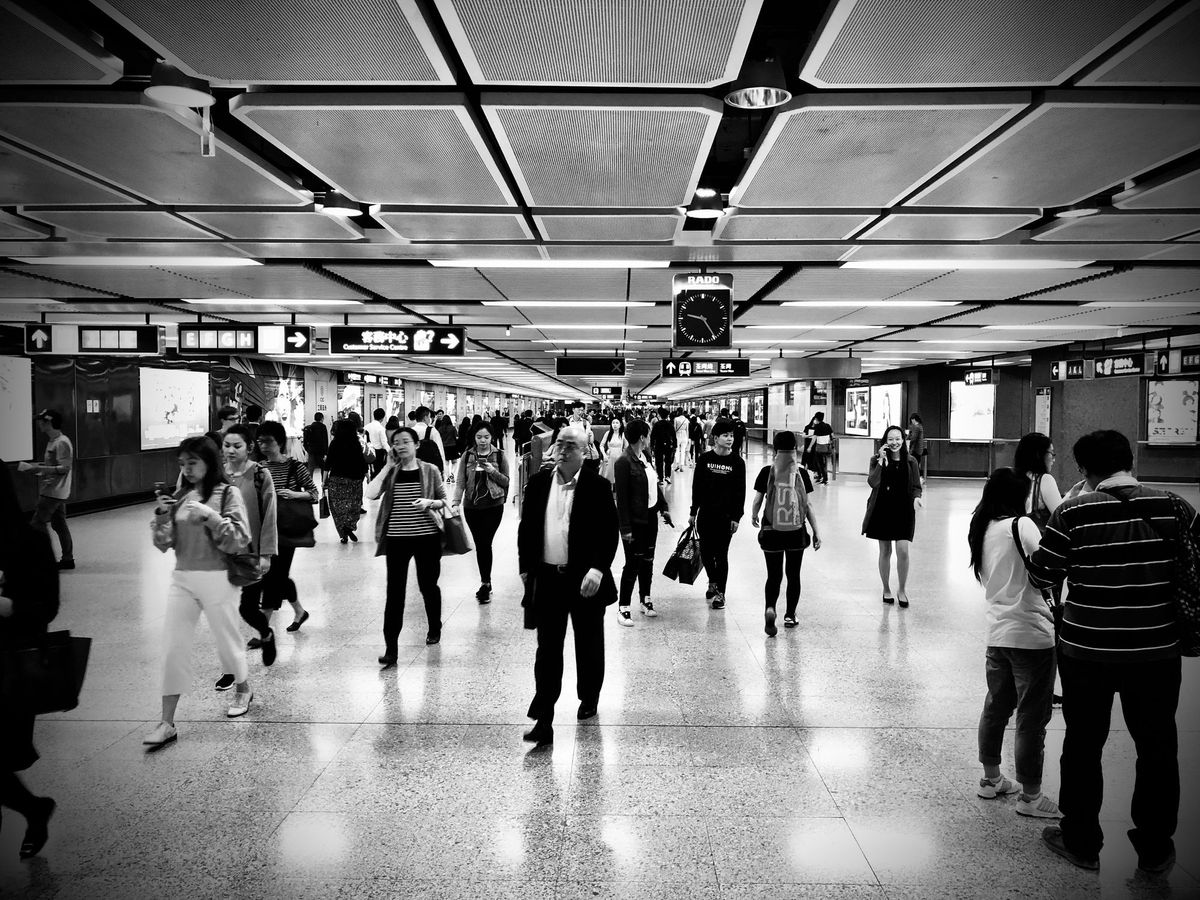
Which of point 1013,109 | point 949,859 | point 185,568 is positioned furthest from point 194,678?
point 1013,109

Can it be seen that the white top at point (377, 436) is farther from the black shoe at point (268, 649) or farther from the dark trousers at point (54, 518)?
the black shoe at point (268, 649)

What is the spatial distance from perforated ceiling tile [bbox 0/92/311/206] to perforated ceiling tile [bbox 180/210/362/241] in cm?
31

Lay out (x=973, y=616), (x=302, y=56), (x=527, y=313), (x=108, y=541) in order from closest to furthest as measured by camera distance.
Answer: (x=302, y=56), (x=973, y=616), (x=108, y=541), (x=527, y=313)

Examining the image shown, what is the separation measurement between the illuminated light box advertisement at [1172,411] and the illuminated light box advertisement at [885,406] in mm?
7028

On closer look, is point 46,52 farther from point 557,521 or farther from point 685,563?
point 685,563

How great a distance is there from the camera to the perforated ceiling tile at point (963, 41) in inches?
111

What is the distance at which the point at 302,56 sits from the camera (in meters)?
3.24

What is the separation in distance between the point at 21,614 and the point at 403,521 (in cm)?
264

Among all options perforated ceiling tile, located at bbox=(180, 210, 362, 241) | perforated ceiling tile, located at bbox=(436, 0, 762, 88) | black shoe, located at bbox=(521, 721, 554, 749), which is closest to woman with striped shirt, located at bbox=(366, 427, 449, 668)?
black shoe, located at bbox=(521, 721, 554, 749)

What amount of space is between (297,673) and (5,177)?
3.98 meters

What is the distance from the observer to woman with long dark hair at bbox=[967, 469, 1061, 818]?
3.22 meters

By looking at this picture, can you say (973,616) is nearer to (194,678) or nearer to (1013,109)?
(1013,109)

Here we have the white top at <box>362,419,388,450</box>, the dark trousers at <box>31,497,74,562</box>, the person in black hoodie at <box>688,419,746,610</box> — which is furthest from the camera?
the white top at <box>362,419,388,450</box>

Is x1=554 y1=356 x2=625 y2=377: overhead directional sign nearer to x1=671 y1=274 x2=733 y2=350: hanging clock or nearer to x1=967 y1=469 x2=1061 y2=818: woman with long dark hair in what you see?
x1=671 y1=274 x2=733 y2=350: hanging clock
